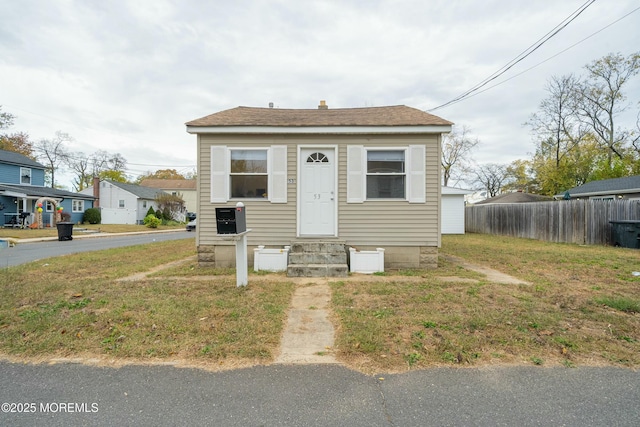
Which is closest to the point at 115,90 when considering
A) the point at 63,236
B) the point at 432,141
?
the point at 63,236

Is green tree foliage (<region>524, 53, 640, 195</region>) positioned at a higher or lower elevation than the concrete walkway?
higher

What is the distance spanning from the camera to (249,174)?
22.8 ft

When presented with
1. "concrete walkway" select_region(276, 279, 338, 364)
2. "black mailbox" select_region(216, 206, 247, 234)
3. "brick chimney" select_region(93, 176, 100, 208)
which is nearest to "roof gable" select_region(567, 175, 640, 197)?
"concrete walkway" select_region(276, 279, 338, 364)

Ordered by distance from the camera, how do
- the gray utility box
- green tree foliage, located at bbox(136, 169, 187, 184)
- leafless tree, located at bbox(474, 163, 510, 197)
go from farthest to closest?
1. green tree foliage, located at bbox(136, 169, 187, 184)
2. leafless tree, located at bbox(474, 163, 510, 197)
3. the gray utility box

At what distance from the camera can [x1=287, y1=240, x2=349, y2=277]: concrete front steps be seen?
6016 millimetres

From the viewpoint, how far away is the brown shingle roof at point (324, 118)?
670cm

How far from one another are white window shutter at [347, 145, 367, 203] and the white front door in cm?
38

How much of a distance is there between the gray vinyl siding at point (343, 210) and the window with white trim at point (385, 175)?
189mm

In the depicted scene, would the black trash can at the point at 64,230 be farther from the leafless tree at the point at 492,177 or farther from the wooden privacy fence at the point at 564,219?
the leafless tree at the point at 492,177

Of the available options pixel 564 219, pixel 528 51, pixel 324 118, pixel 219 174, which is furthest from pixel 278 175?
pixel 564 219

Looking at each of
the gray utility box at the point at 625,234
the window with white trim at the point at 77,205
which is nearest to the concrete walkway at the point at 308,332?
the gray utility box at the point at 625,234

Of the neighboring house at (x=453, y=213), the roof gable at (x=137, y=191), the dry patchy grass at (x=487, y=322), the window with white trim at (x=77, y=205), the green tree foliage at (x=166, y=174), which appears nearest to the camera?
the dry patchy grass at (x=487, y=322)

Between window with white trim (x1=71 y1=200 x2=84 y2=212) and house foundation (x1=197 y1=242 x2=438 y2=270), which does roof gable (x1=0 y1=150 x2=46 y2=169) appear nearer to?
window with white trim (x1=71 y1=200 x2=84 y2=212)

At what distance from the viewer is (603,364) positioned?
2615 mm
